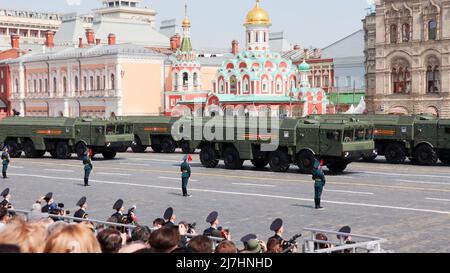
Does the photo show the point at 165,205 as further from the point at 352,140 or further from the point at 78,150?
the point at 78,150

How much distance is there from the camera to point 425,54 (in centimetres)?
6556

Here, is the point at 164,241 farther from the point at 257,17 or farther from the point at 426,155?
the point at 257,17

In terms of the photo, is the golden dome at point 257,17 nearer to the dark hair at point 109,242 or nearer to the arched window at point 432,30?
the arched window at point 432,30

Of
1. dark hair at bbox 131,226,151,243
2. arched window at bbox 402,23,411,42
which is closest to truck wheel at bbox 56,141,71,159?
dark hair at bbox 131,226,151,243

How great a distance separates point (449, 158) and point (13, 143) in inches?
977

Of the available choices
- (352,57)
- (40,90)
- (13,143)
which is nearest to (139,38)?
(40,90)

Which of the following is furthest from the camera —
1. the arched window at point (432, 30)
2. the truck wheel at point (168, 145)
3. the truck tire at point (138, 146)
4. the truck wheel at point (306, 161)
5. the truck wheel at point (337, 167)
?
the arched window at point (432, 30)

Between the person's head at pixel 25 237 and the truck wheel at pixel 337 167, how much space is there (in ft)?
88.1

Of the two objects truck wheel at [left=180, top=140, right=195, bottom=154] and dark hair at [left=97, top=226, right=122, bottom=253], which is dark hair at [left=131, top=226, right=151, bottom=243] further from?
truck wheel at [left=180, top=140, right=195, bottom=154]

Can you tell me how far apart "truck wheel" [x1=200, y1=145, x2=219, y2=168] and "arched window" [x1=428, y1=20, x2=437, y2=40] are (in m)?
37.0

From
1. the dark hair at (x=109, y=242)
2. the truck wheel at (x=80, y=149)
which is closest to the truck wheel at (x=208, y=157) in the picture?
the truck wheel at (x=80, y=149)

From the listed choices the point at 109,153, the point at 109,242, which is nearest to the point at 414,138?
the point at 109,153

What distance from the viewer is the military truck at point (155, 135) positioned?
149 feet

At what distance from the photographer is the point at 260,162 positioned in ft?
111
